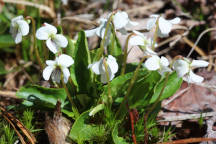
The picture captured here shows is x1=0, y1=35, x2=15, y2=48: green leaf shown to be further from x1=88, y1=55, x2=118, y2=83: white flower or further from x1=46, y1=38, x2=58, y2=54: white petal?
x1=88, y1=55, x2=118, y2=83: white flower

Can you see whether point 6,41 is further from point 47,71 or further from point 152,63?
point 152,63

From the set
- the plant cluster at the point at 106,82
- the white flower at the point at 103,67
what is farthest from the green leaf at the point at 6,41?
the white flower at the point at 103,67

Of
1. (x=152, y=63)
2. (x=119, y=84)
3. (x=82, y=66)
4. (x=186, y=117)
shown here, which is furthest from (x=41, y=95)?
(x=186, y=117)

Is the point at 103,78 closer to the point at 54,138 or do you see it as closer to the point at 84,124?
the point at 84,124

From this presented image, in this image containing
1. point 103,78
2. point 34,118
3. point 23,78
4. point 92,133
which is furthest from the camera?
point 23,78

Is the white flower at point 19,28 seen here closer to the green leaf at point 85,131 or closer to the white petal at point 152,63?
the green leaf at point 85,131

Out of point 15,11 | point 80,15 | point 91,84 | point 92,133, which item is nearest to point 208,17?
point 80,15
